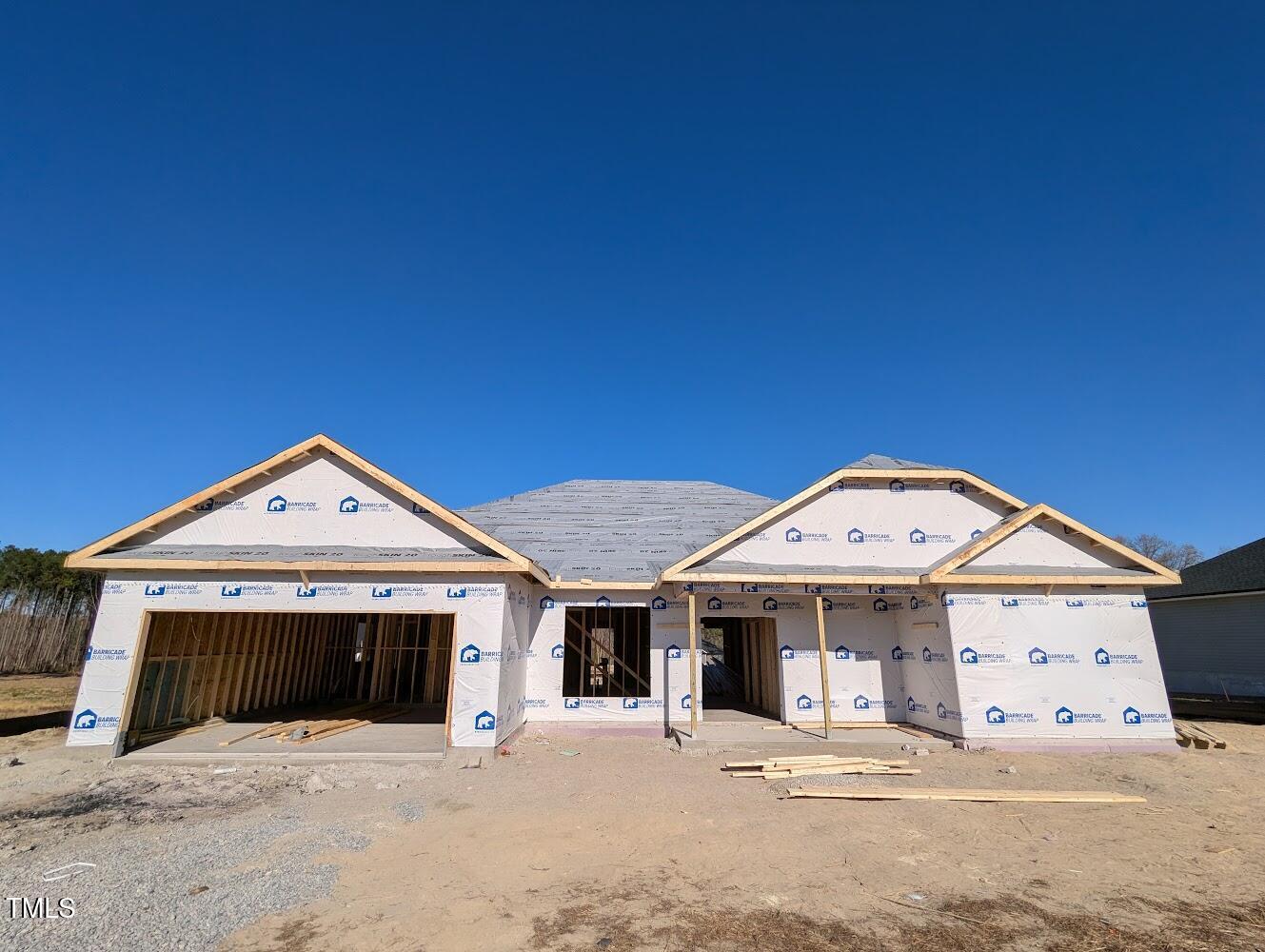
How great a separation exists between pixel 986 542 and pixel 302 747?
13.5 m

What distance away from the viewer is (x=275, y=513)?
11.5m

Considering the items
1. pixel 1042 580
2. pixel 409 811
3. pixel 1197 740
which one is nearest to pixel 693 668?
pixel 409 811

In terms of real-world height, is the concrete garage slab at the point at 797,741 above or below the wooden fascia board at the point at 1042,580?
below

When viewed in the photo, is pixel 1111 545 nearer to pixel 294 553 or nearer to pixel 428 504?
pixel 428 504

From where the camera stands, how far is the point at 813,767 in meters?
9.33

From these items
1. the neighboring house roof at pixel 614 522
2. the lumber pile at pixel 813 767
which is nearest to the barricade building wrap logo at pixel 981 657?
the lumber pile at pixel 813 767

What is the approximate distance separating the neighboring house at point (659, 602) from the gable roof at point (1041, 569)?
5 centimetres

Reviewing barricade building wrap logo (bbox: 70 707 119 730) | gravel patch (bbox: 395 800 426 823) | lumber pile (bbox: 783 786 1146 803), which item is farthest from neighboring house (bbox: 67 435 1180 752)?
A: lumber pile (bbox: 783 786 1146 803)

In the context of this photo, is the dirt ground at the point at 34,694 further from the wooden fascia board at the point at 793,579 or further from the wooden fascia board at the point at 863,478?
the wooden fascia board at the point at 863,478

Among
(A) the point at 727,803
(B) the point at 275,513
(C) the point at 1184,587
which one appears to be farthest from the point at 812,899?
(C) the point at 1184,587

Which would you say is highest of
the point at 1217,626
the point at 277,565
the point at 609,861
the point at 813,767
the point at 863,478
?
the point at 863,478

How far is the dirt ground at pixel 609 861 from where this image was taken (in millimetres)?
4203

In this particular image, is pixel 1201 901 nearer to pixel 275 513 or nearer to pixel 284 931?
pixel 284 931

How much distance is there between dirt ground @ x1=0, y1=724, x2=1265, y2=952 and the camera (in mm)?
4203
